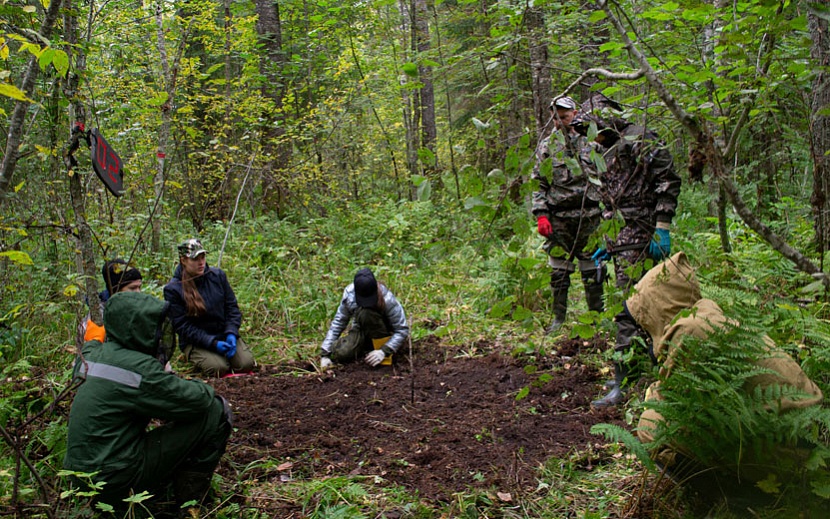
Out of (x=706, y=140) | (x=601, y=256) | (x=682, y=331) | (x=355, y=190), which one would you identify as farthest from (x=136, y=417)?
(x=355, y=190)

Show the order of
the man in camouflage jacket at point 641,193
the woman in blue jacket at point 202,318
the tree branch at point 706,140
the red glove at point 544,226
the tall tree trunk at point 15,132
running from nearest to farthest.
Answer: the tree branch at point 706,140
the tall tree trunk at point 15,132
the man in camouflage jacket at point 641,193
the red glove at point 544,226
the woman in blue jacket at point 202,318

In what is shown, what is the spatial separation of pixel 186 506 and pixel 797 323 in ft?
12.7

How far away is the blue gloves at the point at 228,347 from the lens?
5.67 meters

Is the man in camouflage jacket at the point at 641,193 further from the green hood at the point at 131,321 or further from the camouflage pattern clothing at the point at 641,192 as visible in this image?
the green hood at the point at 131,321

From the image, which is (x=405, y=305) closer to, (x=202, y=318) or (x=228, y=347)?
(x=228, y=347)

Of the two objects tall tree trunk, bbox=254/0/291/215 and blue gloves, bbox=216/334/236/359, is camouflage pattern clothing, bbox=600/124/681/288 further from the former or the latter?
tall tree trunk, bbox=254/0/291/215

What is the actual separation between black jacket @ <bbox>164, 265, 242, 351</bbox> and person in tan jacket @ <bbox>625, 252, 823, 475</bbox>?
4.37 meters

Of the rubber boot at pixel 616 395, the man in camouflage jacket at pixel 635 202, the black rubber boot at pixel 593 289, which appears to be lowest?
the rubber boot at pixel 616 395

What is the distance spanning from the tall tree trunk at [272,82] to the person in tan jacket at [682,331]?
6876 millimetres

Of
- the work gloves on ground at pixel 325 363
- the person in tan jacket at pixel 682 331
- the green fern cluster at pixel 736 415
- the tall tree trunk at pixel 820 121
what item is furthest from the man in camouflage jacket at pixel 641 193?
the work gloves on ground at pixel 325 363

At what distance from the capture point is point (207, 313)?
19.0ft

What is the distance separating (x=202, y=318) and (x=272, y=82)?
200 inches

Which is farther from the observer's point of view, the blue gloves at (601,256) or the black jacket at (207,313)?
the black jacket at (207,313)

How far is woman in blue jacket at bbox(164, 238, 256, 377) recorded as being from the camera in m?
5.62
